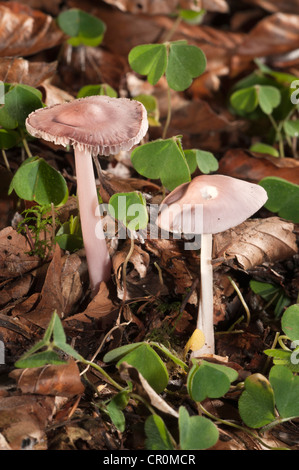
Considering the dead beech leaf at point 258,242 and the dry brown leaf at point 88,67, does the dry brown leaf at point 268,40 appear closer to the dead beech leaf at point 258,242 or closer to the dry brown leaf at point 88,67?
the dry brown leaf at point 88,67

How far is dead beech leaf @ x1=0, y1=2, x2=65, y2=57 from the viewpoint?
2.94 m

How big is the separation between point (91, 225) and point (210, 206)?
0.51 m

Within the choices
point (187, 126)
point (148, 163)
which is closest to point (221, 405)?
point (148, 163)

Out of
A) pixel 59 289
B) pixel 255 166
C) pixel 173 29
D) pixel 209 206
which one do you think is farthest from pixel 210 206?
pixel 173 29

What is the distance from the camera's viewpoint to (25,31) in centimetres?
302

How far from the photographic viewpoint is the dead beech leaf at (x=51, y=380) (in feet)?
4.90

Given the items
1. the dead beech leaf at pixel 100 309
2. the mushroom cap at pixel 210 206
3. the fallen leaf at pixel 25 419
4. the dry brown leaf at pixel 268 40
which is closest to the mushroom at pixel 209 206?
the mushroom cap at pixel 210 206

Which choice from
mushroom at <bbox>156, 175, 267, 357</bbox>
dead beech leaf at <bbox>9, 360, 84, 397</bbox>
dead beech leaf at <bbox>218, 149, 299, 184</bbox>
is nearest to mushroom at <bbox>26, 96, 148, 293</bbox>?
mushroom at <bbox>156, 175, 267, 357</bbox>

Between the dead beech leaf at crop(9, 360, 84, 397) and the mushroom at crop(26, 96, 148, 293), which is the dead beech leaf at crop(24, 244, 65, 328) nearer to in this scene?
the mushroom at crop(26, 96, 148, 293)

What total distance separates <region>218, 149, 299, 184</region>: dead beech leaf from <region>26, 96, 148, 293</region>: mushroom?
102 cm

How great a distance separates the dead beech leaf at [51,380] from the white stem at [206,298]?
1.65 ft

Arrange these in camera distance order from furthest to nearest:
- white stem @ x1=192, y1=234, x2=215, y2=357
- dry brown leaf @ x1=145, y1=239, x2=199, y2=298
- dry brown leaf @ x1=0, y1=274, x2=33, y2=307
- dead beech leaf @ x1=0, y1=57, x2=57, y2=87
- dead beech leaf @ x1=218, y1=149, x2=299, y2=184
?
1. dead beech leaf @ x1=218, y1=149, x2=299, y2=184
2. dead beech leaf @ x1=0, y1=57, x2=57, y2=87
3. dry brown leaf @ x1=145, y1=239, x2=199, y2=298
4. dry brown leaf @ x1=0, y1=274, x2=33, y2=307
5. white stem @ x1=192, y1=234, x2=215, y2=357

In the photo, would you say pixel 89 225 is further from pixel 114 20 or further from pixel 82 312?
pixel 114 20

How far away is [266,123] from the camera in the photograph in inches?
128
